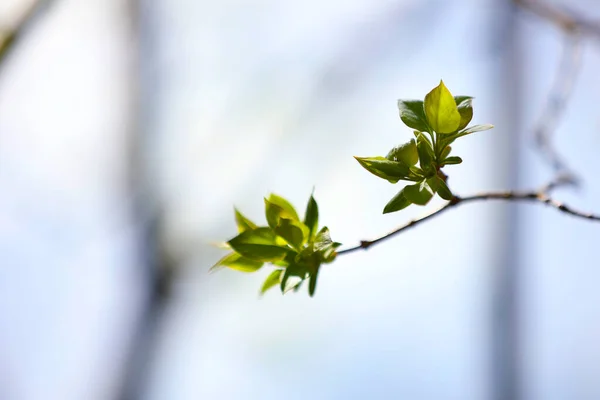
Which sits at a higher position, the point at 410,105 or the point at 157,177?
the point at 157,177

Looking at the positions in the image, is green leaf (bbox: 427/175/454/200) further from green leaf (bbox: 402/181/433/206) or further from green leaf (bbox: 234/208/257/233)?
green leaf (bbox: 234/208/257/233)

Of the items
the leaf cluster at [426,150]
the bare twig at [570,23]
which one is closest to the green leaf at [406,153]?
the leaf cluster at [426,150]

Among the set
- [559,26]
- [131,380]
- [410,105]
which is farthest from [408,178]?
[131,380]

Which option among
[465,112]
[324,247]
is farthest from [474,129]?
[324,247]

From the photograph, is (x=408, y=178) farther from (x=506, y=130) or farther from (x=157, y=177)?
(x=506, y=130)

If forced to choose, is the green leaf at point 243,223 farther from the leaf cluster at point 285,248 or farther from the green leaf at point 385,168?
the green leaf at point 385,168

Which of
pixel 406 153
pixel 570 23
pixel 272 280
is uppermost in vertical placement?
pixel 570 23

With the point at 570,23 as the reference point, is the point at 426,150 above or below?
below

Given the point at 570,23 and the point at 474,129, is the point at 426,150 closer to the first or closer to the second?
the point at 474,129
